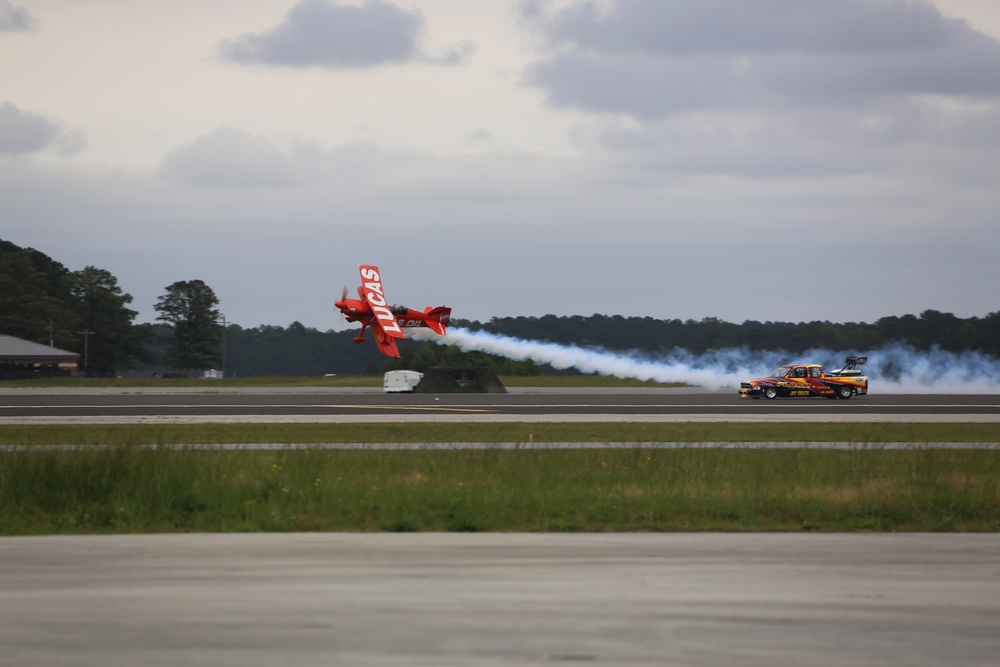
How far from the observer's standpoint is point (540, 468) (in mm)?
20578

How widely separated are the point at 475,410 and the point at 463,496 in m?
29.4

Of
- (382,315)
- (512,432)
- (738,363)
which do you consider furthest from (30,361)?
(512,432)

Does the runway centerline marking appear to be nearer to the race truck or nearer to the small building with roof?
the race truck

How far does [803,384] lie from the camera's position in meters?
61.0

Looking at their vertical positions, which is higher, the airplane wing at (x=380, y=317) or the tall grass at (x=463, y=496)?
the airplane wing at (x=380, y=317)

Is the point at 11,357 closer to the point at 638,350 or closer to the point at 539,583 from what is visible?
the point at 638,350

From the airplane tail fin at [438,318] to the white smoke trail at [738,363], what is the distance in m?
0.79

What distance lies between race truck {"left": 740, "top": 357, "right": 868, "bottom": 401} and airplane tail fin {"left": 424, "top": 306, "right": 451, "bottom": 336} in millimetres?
23354

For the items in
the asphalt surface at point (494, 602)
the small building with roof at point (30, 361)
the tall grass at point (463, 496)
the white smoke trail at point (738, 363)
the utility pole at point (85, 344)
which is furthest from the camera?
the utility pole at point (85, 344)

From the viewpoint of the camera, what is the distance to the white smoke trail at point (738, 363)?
236 feet

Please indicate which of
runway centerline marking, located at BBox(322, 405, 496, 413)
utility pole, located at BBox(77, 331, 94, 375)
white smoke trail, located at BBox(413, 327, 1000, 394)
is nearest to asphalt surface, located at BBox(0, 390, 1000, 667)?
runway centerline marking, located at BBox(322, 405, 496, 413)

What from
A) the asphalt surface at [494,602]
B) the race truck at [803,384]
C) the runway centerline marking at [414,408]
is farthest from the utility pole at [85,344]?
the asphalt surface at [494,602]

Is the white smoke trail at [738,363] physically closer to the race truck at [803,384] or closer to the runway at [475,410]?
the runway at [475,410]

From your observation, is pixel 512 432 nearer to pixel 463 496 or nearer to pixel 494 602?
pixel 463 496
